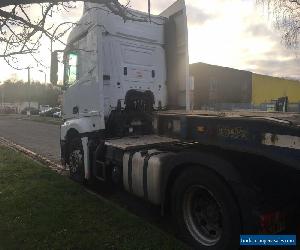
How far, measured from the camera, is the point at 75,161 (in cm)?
857

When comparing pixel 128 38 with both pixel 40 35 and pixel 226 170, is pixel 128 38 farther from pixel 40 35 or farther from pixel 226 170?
pixel 226 170

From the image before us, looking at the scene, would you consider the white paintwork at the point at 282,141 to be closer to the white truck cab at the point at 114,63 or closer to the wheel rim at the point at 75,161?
the white truck cab at the point at 114,63

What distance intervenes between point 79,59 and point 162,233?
15.0ft

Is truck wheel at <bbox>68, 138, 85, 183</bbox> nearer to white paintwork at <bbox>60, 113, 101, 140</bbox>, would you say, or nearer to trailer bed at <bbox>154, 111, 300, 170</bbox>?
white paintwork at <bbox>60, 113, 101, 140</bbox>

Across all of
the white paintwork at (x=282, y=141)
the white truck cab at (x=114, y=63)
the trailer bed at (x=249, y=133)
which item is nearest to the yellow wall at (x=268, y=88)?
the white truck cab at (x=114, y=63)

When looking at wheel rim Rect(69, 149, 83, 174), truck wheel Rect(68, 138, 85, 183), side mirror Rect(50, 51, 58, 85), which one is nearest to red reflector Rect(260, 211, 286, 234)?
truck wheel Rect(68, 138, 85, 183)

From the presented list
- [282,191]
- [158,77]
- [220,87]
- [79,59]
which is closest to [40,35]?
[79,59]

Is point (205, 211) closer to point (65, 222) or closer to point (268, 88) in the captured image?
point (65, 222)

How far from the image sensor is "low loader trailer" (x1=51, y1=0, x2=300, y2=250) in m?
4.25

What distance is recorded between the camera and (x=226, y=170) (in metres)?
4.43

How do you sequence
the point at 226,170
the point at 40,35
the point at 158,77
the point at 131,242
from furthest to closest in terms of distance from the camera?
the point at 158,77, the point at 40,35, the point at 131,242, the point at 226,170

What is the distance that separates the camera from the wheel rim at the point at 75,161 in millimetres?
8398

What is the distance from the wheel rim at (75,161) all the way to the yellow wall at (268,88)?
4798cm

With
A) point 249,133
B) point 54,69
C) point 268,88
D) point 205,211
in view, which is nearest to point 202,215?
point 205,211
